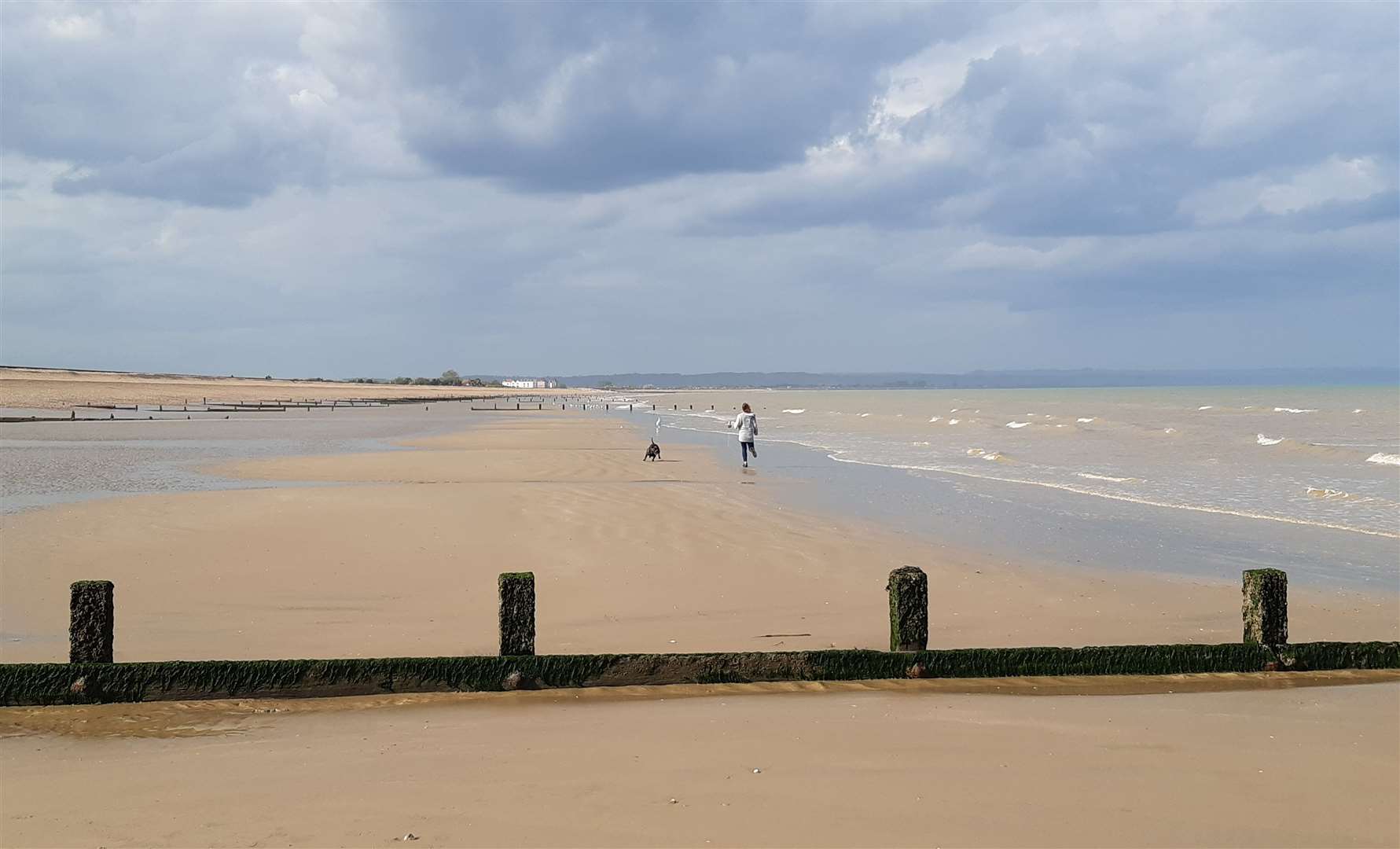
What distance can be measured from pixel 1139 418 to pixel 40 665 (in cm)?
6888

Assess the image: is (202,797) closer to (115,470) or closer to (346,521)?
(346,521)

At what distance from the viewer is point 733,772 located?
545 cm

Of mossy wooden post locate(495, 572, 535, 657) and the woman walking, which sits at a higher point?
the woman walking

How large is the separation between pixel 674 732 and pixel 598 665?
1.02 metres

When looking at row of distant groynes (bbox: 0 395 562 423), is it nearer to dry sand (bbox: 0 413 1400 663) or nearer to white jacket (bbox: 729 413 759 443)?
white jacket (bbox: 729 413 759 443)

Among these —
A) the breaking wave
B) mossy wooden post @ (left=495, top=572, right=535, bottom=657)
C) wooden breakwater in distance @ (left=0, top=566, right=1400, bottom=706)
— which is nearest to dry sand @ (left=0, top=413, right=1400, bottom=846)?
wooden breakwater in distance @ (left=0, top=566, right=1400, bottom=706)

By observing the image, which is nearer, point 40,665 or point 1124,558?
point 40,665

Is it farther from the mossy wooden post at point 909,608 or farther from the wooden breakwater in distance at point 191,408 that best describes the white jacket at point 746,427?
the wooden breakwater in distance at point 191,408

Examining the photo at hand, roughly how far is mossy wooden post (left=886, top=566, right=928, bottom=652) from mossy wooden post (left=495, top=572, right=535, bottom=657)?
8.67 ft

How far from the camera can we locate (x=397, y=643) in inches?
329

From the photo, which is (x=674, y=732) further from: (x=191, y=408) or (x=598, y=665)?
(x=191, y=408)

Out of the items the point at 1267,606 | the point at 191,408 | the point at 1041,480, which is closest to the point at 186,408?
the point at 191,408

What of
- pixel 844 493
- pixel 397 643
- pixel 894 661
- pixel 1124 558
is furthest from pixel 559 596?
pixel 844 493

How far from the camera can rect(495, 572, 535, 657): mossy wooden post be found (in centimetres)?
700
